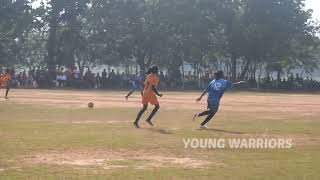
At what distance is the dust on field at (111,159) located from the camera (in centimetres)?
1009

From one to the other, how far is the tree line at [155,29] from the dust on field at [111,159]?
A: 132 ft

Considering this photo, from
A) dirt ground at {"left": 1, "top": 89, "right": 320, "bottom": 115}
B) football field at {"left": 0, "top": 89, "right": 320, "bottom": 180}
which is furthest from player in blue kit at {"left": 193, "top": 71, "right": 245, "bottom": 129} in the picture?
dirt ground at {"left": 1, "top": 89, "right": 320, "bottom": 115}

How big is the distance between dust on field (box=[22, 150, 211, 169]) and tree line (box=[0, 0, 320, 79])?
132 feet

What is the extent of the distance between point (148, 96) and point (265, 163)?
23.9ft

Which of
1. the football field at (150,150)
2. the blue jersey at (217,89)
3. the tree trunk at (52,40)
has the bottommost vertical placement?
the football field at (150,150)

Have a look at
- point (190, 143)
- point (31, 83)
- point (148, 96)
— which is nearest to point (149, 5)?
point (31, 83)

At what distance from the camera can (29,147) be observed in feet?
39.2

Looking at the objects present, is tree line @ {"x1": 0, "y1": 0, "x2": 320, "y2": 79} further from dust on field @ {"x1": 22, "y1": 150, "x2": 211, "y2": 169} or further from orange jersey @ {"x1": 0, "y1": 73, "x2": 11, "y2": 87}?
dust on field @ {"x1": 22, "y1": 150, "x2": 211, "y2": 169}

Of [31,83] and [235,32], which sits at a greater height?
[235,32]

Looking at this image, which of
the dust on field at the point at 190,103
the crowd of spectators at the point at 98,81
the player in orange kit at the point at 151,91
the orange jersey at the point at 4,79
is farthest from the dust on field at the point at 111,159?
the crowd of spectators at the point at 98,81

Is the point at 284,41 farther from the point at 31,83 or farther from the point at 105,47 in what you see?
the point at 31,83

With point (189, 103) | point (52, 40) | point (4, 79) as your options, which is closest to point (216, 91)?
point (189, 103)

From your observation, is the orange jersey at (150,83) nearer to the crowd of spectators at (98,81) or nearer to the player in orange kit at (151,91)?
the player in orange kit at (151,91)

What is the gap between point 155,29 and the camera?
53.1m
